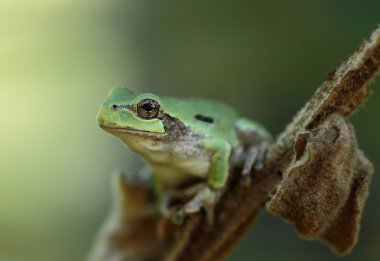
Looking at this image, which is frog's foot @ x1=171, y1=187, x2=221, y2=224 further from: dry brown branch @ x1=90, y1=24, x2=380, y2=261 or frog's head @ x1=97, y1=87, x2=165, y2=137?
frog's head @ x1=97, y1=87, x2=165, y2=137

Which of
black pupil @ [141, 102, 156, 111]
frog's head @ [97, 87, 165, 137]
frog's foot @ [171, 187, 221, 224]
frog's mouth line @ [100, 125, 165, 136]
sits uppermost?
black pupil @ [141, 102, 156, 111]

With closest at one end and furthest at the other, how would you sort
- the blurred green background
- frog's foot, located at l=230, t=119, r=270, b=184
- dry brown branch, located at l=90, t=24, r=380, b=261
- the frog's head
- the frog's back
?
dry brown branch, located at l=90, t=24, r=380, b=261, frog's foot, located at l=230, t=119, r=270, b=184, the frog's head, the frog's back, the blurred green background

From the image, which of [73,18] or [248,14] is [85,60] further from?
[248,14]

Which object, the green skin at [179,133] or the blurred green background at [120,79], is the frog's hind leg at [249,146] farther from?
the blurred green background at [120,79]

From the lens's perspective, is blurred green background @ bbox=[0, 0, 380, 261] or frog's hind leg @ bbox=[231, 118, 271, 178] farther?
blurred green background @ bbox=[0, 0, 380, 261]

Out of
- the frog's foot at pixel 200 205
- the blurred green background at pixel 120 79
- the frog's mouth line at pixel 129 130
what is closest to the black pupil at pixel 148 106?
the frog's mouth line at pixel 129 130

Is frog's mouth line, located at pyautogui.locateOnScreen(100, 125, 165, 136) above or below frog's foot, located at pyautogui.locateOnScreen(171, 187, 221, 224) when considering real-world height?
above

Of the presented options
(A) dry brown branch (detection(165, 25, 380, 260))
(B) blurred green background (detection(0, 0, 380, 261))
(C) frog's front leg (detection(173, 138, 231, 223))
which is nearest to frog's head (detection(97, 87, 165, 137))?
(C) frog's front leg (detection(173, 138, 231, 223))

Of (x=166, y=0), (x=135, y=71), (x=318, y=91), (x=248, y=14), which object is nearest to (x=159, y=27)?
(x=166, y=0)
